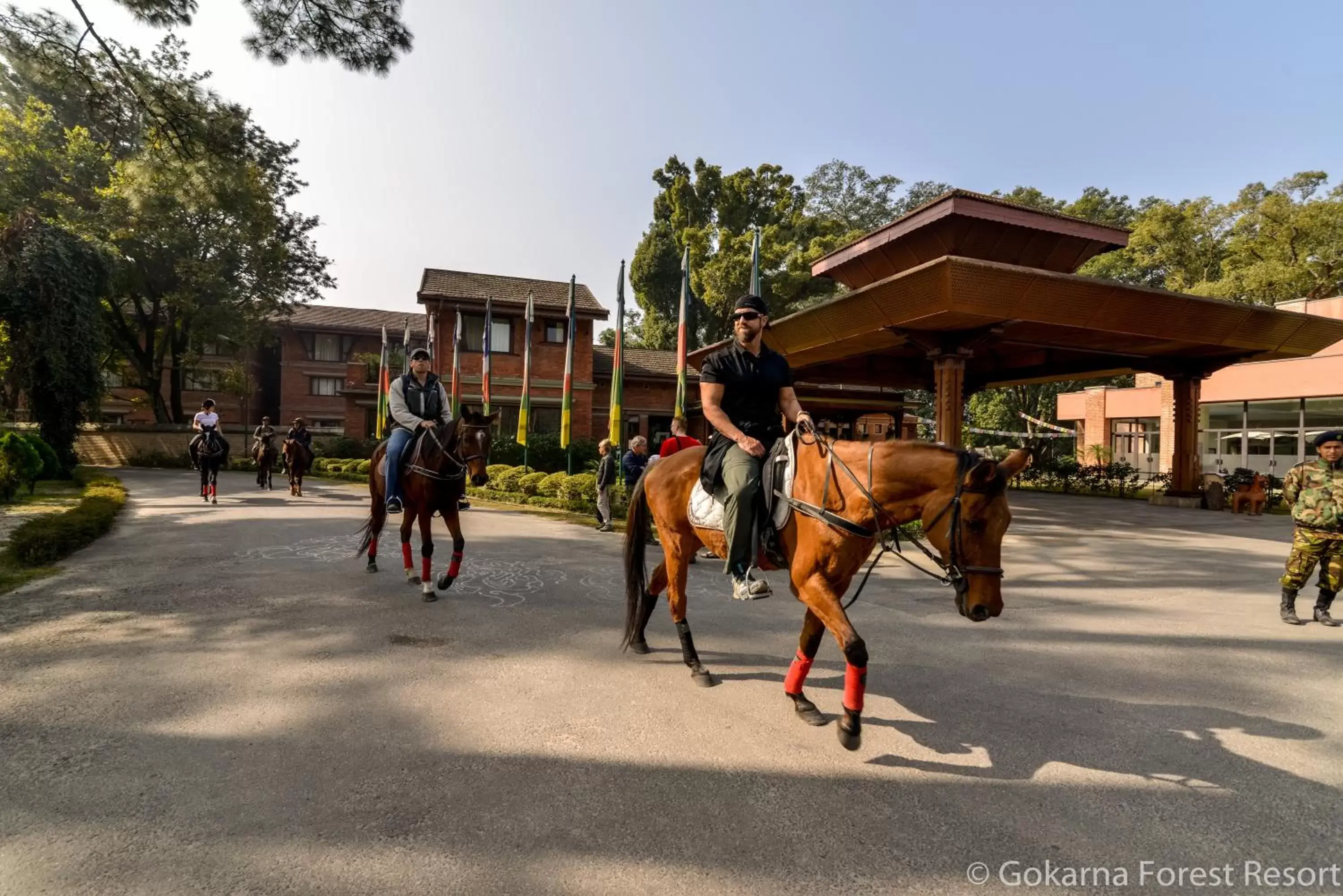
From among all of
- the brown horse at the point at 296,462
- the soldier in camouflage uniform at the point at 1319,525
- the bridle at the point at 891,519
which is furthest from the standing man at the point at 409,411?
the brown horse at the point at 296,462

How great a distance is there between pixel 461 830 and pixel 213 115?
1165 cm

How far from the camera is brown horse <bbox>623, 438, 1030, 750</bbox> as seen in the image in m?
3.14

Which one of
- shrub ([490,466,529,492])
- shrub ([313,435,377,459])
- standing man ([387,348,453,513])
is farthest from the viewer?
shrub ([313,435,377,459])

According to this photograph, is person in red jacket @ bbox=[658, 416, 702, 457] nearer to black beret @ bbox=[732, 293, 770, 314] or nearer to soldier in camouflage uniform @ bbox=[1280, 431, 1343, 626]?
black beret @ bbox=[732, 293, 770, 314]

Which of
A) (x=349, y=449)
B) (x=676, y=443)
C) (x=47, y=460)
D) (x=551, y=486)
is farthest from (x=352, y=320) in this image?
(x=676, y=443)

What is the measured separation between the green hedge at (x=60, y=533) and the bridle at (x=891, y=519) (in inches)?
358

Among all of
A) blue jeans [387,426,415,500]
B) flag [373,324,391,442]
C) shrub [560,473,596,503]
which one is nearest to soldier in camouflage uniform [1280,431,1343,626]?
blue jeans [387,426,415,500]

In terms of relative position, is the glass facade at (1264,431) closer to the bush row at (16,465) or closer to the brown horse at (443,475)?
the brown horse at (443,475)

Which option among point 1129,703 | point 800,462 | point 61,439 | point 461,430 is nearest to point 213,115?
point 461,430

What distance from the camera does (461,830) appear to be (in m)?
2.52

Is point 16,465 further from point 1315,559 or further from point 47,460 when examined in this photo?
point 1315,559

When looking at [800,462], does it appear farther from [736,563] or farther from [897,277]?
[897,277]

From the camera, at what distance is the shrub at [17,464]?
12844 mm

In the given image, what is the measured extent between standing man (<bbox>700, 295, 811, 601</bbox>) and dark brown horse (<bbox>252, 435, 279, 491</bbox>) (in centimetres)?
1804
